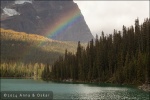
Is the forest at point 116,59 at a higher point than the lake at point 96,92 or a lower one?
higher

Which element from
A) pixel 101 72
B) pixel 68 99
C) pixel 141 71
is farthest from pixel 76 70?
pixel 68 99

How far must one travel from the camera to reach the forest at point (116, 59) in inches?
5325

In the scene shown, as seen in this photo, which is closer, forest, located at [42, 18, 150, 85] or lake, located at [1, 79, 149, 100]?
lake, located at [1, 79, 149, 100]

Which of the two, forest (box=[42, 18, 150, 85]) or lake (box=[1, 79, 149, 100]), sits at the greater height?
forest (box=[42, 18, 150, 85])

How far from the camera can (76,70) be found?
189 m

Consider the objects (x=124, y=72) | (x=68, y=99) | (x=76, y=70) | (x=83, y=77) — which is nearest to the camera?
(x=68, y=99)

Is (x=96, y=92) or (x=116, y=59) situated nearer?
(x=96, y=92)

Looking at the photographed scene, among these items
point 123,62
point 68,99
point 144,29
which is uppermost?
point 144,29

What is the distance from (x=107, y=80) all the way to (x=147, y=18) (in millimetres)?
37838

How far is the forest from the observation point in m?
135

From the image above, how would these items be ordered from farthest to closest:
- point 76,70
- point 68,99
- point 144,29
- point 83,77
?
point 76,70 → point 83,77 → point 144,29 → point 68,99

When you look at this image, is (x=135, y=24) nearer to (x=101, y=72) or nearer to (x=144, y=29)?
(x=144, y=29)

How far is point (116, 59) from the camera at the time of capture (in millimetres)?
165375

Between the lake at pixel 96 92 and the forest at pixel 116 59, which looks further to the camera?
the forest at pixel 116 59
